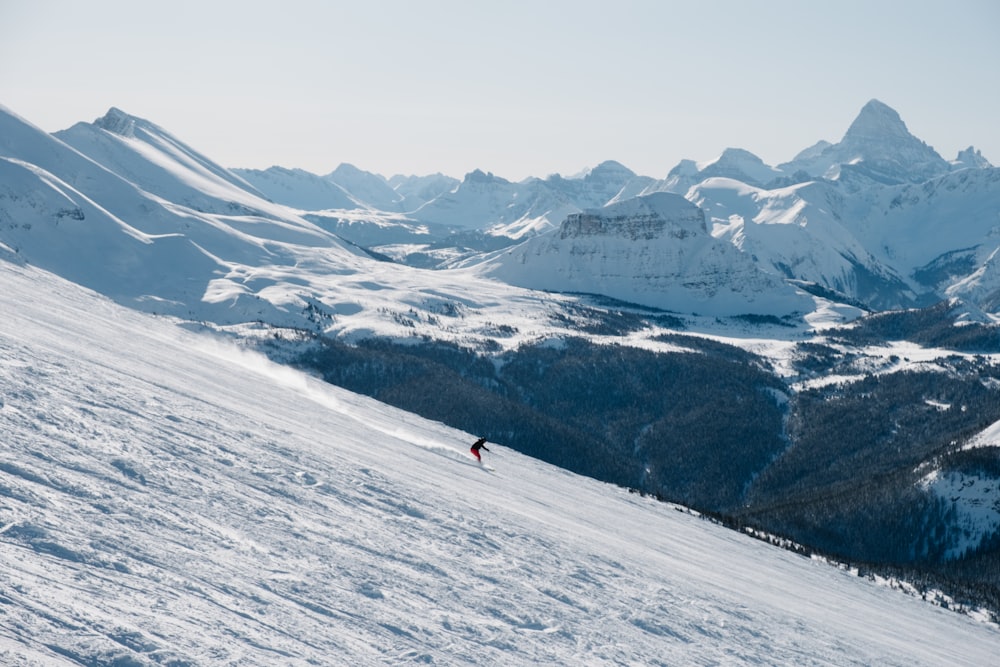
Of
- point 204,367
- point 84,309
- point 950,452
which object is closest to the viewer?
point 204,367

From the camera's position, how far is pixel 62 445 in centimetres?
2519

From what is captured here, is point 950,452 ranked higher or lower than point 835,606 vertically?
higher

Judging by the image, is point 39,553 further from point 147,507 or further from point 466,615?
point 466,615

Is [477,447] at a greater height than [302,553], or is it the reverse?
[477,447]

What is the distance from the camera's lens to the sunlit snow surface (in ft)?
60.2

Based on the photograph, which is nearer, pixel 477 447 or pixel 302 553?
pixel 302 553

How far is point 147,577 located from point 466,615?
725cm

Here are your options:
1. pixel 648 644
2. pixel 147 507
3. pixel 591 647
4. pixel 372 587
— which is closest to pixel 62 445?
pixel 147 507

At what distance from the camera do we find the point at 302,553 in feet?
77.7

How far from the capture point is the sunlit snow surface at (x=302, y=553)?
60.2 feet

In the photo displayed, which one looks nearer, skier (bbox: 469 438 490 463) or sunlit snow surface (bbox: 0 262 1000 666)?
sunlit snow surface (bbox: 0 262 1000 666)

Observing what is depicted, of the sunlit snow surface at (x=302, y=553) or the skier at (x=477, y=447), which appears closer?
the sunlit snow surface at (x=302, y=553)

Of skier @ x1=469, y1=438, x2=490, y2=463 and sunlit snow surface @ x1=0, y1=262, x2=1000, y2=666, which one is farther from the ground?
skier @ x1=469, y1=438, x2=490, y2=463

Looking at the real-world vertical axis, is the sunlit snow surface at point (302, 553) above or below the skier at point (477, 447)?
below
